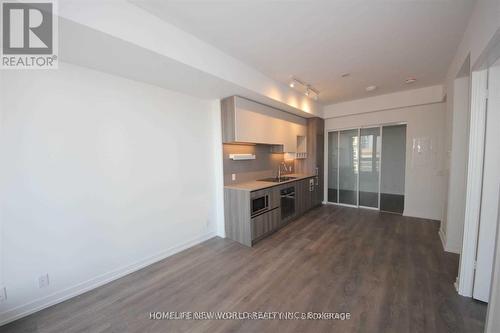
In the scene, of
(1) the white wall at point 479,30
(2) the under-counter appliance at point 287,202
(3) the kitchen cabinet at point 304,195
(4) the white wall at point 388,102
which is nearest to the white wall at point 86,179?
(2) the under-counter appliance at point 287,202

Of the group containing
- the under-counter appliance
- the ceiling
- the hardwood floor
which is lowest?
the hardwood floor

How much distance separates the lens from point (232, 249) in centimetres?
323

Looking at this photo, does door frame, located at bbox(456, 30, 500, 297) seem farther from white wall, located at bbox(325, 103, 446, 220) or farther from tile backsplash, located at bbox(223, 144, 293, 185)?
→ tile backsplash, located at bbox(223, 144, 293, 185)

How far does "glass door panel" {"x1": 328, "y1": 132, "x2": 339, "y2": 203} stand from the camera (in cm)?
586

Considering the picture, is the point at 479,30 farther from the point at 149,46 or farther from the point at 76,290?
the point at 76,290

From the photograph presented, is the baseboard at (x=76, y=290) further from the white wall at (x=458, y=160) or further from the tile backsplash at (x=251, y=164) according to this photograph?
the white wall at (x=458, y=160)

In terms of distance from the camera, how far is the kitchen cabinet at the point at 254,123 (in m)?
3.40

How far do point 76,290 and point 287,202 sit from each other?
3.47m

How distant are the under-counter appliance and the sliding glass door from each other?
2235 mm

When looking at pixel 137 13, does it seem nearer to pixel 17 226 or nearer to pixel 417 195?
pixel 17 226

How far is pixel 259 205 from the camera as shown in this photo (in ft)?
11.4

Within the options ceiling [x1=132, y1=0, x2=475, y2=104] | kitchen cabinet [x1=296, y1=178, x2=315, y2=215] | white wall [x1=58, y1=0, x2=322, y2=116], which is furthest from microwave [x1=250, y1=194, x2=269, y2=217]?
ceiling [x1=132, y1=0, x2=475, y2=104]

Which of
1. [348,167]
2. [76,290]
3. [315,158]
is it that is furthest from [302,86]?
[76,290]

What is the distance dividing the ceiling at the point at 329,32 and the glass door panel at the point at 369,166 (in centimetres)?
199
